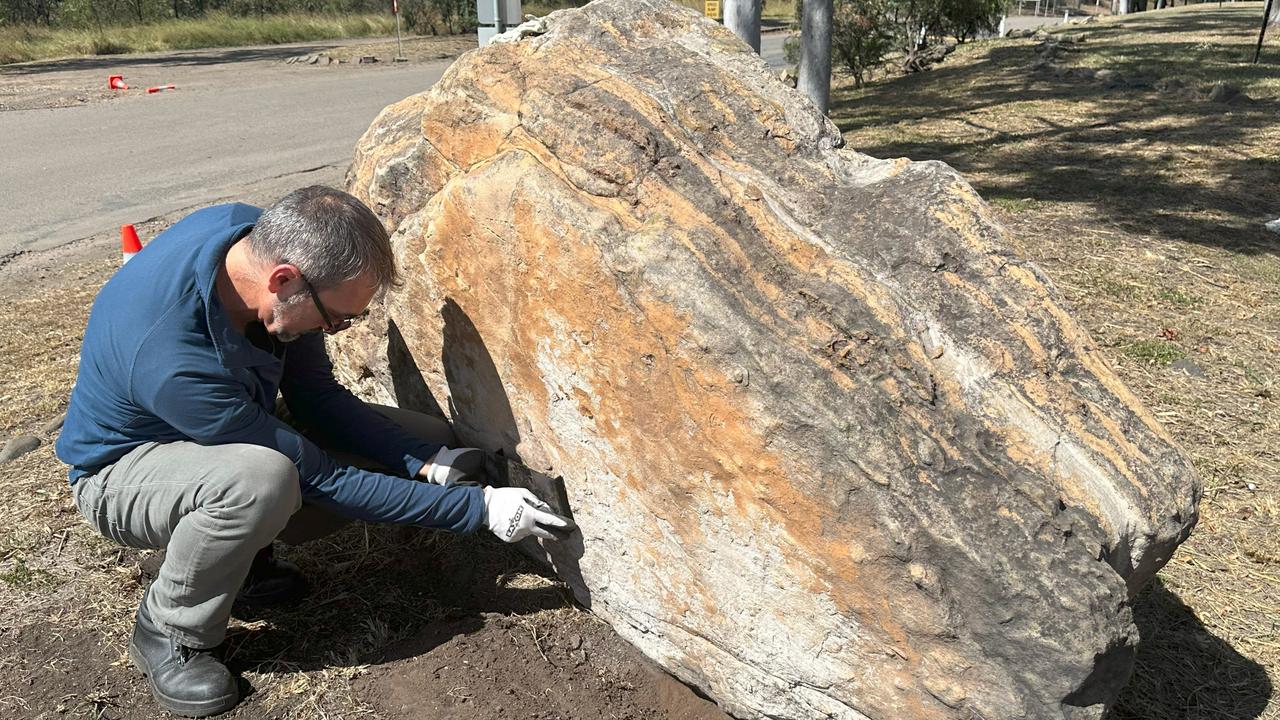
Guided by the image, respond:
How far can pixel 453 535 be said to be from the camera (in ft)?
10.6

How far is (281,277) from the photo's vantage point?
7.32 feet

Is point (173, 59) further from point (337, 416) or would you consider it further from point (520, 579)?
point (520, 579)

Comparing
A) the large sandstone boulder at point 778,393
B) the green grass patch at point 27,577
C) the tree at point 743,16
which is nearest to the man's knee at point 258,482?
the large sandstone boulder at point 778,393

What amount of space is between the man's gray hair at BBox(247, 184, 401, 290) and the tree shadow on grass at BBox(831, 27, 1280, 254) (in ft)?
18.1

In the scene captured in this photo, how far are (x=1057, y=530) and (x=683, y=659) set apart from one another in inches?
40.3

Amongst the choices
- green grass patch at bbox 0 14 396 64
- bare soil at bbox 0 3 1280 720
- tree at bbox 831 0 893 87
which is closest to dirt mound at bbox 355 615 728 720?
bare soil at bbox 0 3 1280 720

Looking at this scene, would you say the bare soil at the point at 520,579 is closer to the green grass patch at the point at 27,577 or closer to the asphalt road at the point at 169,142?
the green grass patch at the point at 27,577

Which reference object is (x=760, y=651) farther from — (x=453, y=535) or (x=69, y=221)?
(x=69, y=221)

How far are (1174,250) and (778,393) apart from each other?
190 inches

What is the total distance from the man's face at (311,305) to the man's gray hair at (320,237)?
3cm

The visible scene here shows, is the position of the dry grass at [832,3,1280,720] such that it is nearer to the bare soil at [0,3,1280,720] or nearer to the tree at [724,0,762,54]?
the bare soil at [0,3,1280,720]

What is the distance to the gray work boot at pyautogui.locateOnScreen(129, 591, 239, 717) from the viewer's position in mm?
2482

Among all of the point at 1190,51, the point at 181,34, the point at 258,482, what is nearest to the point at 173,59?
the point at 181,34

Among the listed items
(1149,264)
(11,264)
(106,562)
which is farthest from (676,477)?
(11,264)
